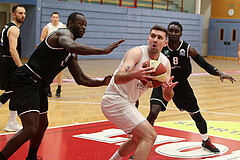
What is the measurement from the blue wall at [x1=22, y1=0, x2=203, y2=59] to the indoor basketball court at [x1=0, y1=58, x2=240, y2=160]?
958 cm

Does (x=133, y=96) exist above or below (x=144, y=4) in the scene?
below

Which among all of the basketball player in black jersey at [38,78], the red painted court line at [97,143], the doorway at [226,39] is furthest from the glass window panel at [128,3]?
the basketball player in black jersey at [38,78]

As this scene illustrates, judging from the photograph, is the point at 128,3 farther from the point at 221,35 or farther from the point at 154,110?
the point at 154,110

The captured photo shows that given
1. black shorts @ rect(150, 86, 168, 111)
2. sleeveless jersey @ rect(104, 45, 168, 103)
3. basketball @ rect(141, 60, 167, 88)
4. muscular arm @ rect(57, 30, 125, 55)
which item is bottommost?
black shorts @ rect(150, 86, 168, 111)

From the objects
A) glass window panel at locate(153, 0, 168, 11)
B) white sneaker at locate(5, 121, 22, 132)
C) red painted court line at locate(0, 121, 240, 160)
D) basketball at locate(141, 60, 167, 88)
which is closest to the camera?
basketball at locate(141, 60, 167, 88)

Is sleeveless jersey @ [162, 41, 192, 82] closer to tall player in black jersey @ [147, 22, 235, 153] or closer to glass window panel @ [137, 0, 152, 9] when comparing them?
tall player in black jersey @ [147, 22, 235, 153]

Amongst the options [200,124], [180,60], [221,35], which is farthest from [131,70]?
[221,35]

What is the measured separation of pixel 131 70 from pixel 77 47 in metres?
0.58

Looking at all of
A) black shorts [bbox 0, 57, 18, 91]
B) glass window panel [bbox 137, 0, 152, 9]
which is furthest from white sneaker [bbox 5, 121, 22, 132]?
glass window panel [bbox 137, 0, 152, 9]

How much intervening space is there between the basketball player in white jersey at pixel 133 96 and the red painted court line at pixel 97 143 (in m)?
0.99

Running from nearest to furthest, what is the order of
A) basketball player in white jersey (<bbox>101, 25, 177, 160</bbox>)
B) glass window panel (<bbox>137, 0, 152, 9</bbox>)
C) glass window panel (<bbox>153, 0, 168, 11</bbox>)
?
basketball player in white jersey (<bbox>101, 25, 177, 160</bbox>) < glass window panel (<bbox>137, 0, 152, 9</bbox>) < glass window panel (<bbox>153, 0, 168, 11</bbox>)

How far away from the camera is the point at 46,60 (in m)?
4.18

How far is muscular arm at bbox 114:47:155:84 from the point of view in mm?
3523

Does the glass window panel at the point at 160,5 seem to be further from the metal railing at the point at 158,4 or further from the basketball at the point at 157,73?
the basketball at the point at 157,73
